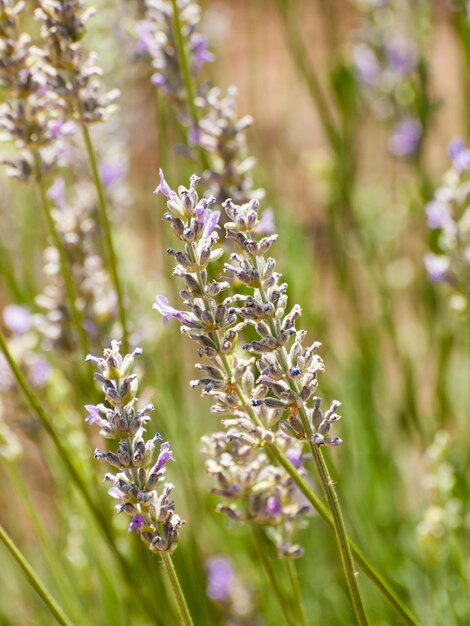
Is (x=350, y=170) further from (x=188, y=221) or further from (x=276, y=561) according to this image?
(x=188, y=221)

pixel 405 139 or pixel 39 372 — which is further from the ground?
pixel 405 139

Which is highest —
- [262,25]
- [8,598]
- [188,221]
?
[262,25]

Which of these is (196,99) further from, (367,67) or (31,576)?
(367,67)

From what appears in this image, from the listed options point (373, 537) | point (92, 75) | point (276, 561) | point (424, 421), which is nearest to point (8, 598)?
point (276, 561)

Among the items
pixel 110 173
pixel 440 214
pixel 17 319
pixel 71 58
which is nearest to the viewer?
pixel 71 58

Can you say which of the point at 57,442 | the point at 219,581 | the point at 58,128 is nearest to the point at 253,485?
the point at 57,442

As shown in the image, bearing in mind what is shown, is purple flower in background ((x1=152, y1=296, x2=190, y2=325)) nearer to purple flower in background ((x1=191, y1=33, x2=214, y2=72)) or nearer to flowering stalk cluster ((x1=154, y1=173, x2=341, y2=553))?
flowering stalk cluster ((x1=154, y1=173, x2=341, y2=553))
